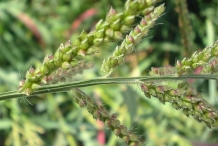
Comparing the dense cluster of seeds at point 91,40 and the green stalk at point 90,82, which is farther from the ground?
the dense cluster of seeds at point 91,40

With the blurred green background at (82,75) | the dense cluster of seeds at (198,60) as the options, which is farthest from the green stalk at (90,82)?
the blurred green background at (82,75)

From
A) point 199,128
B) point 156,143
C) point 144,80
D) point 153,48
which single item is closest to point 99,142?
point 156,143

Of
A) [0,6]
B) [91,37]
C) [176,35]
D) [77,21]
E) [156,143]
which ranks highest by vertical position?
[0,6]

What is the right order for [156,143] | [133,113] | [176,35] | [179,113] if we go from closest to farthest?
1. [133,113]
2. [156,143]
3. [179,113]
4. [176,35]

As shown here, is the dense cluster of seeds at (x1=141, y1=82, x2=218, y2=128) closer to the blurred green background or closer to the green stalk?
the green stalk

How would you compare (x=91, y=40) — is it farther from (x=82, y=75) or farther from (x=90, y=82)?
(x=82, y=75)

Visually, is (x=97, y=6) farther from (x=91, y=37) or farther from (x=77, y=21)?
(x=91, y=37)

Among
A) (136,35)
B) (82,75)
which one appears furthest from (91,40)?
(82,75)

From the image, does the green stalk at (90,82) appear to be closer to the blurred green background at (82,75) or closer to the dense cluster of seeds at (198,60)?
the dense cluster of seeds at (198,60)
